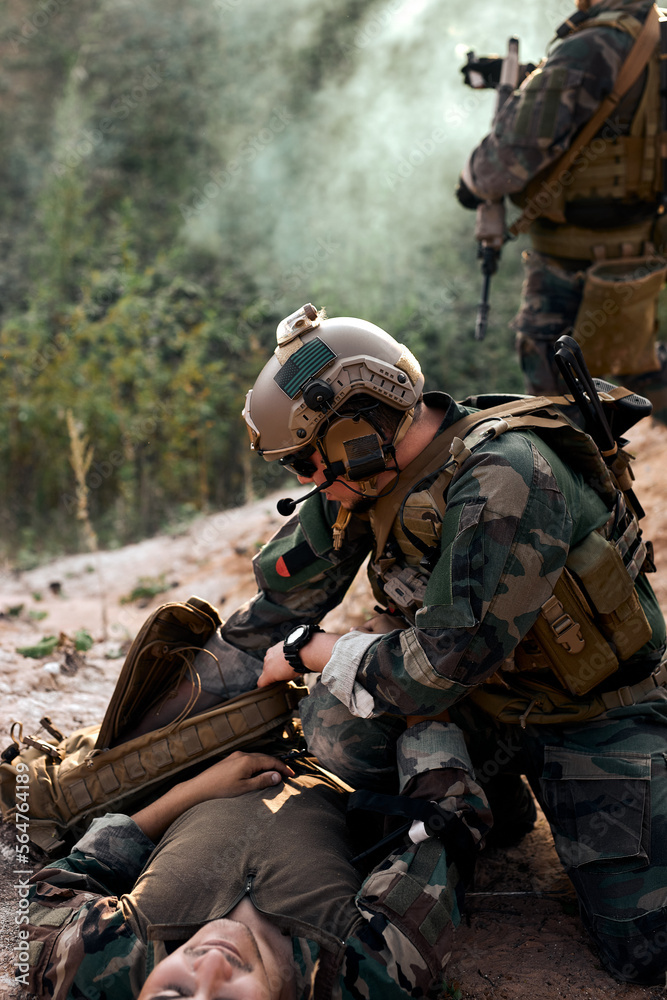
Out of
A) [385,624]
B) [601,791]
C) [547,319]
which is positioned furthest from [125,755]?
[547,319]

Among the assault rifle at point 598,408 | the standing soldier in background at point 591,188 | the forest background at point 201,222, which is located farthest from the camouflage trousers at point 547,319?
the forest background at point 201,222

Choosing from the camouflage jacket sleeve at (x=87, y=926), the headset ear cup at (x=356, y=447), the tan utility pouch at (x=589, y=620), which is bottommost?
the camouflage jacket sleeve at (x=87, y=926)

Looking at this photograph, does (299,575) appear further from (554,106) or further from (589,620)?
(554,106)

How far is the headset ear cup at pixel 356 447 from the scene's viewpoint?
226 cm

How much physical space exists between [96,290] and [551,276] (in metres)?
6.30

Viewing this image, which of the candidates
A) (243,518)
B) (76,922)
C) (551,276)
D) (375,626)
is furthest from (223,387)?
(76,922)

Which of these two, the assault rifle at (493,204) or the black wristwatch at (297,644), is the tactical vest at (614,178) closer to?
the assault rifle at (493,204)

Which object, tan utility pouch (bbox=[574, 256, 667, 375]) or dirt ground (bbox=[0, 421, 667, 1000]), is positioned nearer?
dirt ground (bbox=[0, 421, 667, 1000])

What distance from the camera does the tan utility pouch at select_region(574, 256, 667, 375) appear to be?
14.4ft

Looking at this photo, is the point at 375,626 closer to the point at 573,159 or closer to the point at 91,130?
the point at 573,159

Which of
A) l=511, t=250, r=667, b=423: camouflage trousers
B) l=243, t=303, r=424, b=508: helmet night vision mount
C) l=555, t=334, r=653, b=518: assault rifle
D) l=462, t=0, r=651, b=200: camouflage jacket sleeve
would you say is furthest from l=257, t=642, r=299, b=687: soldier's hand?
l=462, t=0, r=651, b=200: camouflage jacket sleeve

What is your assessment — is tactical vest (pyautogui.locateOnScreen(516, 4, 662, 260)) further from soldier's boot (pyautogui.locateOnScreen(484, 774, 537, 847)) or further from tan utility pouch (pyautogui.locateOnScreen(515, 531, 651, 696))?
soldier's boot (pyautogui.locateOnScreen(484, 774, 537, 847))

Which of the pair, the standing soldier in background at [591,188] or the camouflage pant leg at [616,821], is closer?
the camouflage pant leg at [616,821]

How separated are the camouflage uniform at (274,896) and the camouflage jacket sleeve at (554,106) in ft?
9.84
